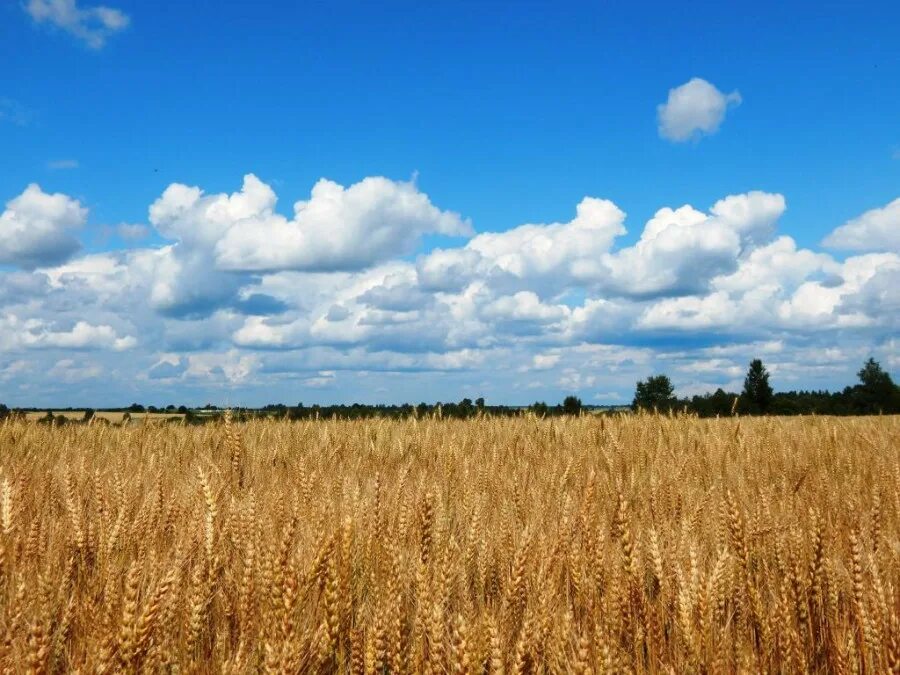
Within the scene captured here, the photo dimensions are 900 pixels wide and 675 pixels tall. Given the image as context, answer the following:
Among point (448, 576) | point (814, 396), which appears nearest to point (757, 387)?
point (814, 396)

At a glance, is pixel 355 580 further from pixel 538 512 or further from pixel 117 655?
pixel 117 655

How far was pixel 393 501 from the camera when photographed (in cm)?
333

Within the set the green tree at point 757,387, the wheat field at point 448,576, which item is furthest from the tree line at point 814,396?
the wheat field at point 448,576

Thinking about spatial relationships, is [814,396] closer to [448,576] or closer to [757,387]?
[757,387]

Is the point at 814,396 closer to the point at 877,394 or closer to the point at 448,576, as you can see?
the point at 877,394

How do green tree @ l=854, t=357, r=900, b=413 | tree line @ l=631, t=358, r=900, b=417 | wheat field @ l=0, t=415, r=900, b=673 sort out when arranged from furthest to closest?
green tree @ l=854, t=357, r=900, b=413 < tree line @ l=631, t=358, r=900, b=417 < wheat field @ l=0, t=415, r=900, b=673

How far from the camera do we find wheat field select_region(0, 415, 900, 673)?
1773 millimetres

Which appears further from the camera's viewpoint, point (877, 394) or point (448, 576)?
point (877, 394)

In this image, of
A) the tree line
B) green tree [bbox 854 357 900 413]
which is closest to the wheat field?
the tree line

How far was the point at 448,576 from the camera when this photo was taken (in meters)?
2.15

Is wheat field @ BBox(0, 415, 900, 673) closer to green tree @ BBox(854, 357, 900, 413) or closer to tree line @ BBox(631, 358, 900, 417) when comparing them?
tree line @ BBox(631, 358, 900, 417)

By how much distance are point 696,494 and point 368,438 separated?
3621mm

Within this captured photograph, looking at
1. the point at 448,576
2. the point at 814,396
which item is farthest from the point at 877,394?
the point at 448,576

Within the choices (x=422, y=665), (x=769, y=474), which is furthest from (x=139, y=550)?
(x=769, y=474)
